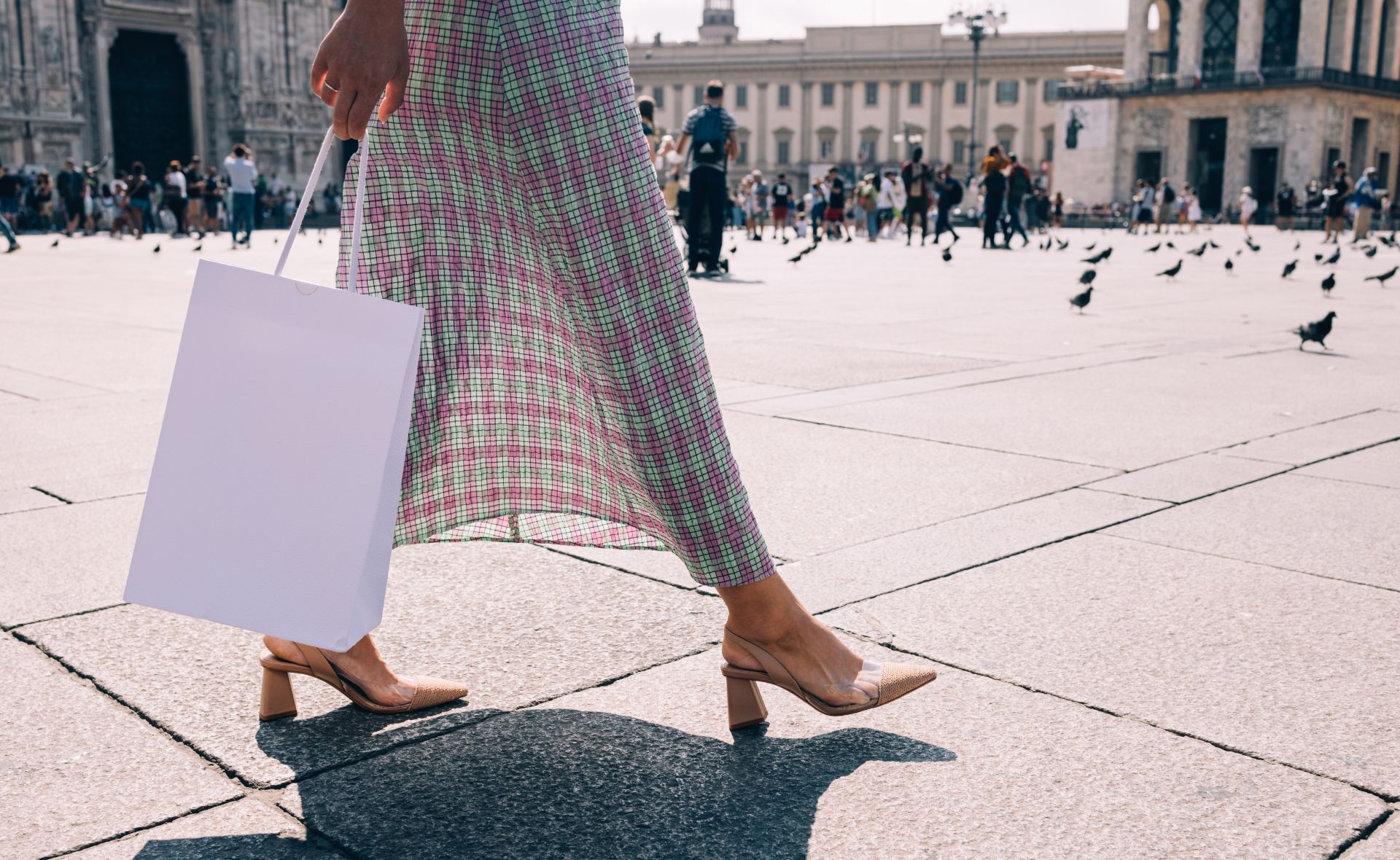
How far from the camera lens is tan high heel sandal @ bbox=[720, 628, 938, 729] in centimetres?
182

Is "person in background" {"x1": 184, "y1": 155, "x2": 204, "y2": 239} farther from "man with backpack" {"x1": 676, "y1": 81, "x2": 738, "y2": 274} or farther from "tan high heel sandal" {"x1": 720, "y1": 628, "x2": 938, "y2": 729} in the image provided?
"tan high heel sandal" {"x1": 720, "y1": 628, "x2": 938, "y2": 729}

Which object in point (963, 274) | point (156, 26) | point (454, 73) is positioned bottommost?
point (963, 274)

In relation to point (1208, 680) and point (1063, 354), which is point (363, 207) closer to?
point (1208, 680)

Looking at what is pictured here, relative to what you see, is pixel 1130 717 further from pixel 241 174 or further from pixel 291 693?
pixel 241 174

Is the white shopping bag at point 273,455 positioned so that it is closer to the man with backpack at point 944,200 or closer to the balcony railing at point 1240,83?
the man with backpack at point 944,200

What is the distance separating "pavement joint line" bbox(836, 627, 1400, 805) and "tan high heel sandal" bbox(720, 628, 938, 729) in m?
0.23

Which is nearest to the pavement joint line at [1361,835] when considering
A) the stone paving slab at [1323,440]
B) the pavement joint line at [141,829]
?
the pavement joint line at [141,829]

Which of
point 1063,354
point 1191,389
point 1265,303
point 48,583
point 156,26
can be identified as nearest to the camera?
point 48,583

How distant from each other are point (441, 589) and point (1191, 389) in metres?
3.67

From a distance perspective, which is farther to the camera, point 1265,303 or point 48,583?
point 1265,303

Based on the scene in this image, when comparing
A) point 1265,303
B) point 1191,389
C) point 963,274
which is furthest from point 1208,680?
point 963,274

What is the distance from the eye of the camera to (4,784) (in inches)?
62.8

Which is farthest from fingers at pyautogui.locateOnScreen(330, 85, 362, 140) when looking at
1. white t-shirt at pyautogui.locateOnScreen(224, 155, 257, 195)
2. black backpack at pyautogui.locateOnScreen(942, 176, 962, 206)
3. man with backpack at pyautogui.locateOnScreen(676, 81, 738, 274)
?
black backpack at pyautogui.locateOnScreen(942, 176, 962, 206)

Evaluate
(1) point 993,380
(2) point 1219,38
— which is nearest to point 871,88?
(2) point 1219,38
